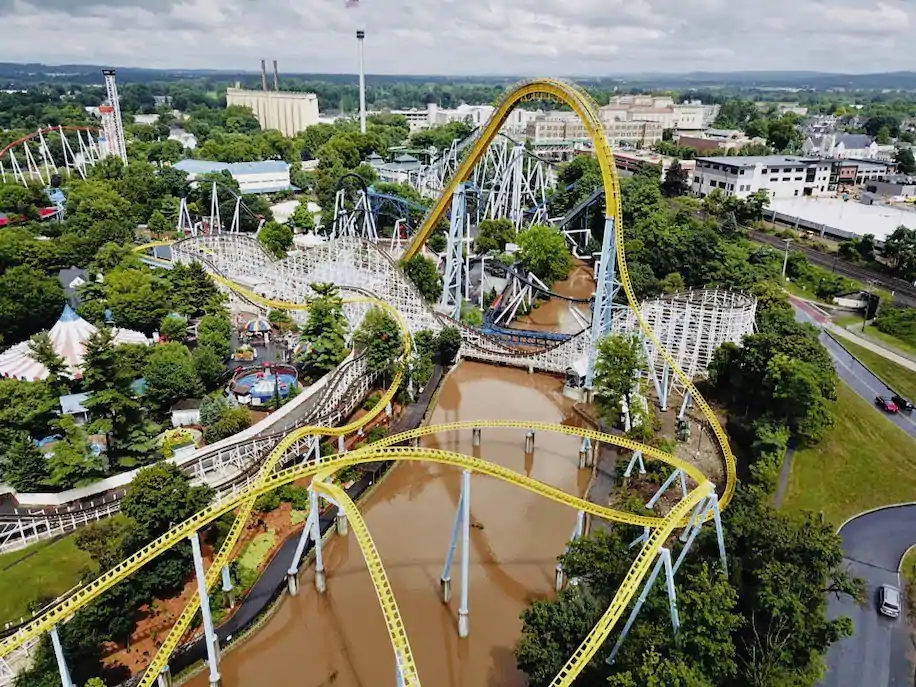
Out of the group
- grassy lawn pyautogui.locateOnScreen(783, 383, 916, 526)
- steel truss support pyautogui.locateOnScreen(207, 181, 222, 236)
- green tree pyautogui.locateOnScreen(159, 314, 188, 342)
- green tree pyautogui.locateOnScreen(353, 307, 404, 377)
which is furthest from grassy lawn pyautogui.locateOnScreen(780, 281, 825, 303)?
steel truss support pyautogui.locateOnScreen(207, 181, 222, 236)

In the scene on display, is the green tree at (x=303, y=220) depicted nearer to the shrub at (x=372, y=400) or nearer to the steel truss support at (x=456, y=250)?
the steel truss support at (x=456, y=250)

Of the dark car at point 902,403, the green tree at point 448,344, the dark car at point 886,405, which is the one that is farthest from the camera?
the green tree at point 448,344

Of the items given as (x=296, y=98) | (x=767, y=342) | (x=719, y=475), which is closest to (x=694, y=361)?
(x=767, y=342)

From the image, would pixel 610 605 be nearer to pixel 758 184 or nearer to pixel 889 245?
pixel 889 245

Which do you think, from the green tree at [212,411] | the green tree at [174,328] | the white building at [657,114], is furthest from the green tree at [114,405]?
the white building at [657,114]

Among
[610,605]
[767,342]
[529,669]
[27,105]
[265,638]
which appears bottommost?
[265,638]

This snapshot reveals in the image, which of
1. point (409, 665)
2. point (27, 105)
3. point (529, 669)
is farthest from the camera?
point (27, 105)
